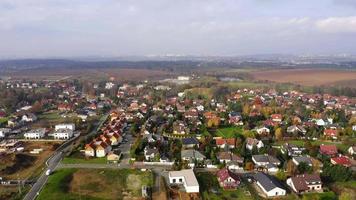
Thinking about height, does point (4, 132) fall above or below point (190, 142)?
below

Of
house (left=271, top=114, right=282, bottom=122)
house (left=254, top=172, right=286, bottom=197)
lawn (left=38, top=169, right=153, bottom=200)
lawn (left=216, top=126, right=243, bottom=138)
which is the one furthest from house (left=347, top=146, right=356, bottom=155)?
lawn (left=38, top=169, right=153, bottom=200)

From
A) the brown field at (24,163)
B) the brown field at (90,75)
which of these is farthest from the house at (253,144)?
the brown field at (90,75)

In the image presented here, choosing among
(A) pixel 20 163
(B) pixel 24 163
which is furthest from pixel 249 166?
(A) pixel 20 163

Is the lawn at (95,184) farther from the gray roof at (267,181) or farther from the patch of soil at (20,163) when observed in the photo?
the gray roof at (267,181)

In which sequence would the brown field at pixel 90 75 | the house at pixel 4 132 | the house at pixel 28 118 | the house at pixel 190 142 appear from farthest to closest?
the brown field at pixel 90 75, the house at pixel 28 118, the house at pixel 4 132, the house at pixel 190 142

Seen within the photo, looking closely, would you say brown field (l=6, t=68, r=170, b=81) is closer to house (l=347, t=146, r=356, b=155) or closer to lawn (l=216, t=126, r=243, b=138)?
lawn (l=216, t=126, r=243, b=138)

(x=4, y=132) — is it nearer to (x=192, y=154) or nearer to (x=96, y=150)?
(x=96, y=150)

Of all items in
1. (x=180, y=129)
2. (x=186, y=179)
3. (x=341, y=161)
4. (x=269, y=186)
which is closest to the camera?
(x=269, y=186)
